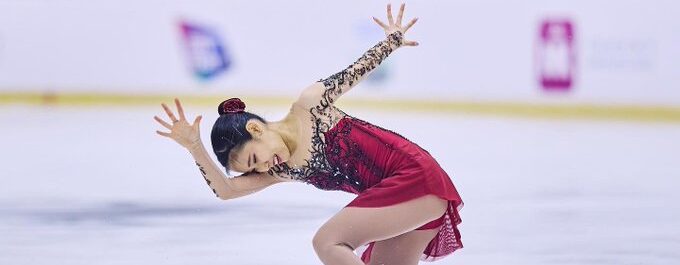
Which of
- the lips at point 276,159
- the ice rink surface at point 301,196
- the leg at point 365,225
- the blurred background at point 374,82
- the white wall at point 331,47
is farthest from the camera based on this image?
the white wall at point 331,47

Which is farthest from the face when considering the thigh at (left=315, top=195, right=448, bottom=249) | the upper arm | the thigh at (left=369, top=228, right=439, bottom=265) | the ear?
the thigh at (left=369, top=228, right=439, bottom=265)

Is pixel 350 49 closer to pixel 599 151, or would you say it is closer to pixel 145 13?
pixel 145 13

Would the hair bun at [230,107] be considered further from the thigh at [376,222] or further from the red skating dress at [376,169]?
the thigh at [376,222]

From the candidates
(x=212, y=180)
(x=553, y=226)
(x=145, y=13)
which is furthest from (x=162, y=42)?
(x=212, y=180)

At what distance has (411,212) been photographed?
2641 millimetres

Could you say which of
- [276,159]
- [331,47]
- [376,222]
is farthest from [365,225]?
[331,47]

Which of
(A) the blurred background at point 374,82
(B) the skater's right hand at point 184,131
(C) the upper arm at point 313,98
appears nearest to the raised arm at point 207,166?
(B) the skater's right hand at point 184,131

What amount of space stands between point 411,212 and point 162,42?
5.68 metres

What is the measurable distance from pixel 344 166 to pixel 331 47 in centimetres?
523

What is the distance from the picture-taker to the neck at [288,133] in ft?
8.84

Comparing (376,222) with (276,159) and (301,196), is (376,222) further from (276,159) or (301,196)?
(301,196)

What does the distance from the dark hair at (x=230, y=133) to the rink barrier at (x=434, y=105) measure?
515cm

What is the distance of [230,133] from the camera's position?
2.62 m

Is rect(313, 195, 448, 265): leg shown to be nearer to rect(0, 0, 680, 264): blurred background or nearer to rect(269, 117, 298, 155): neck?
rect(269, 117, 298, 155): neck
